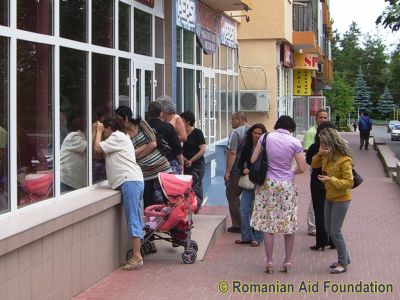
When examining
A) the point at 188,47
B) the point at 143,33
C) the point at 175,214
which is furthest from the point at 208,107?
the point at 175,214

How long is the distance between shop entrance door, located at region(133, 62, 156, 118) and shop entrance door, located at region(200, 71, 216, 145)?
5088 millimetres

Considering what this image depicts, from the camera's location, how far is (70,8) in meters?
7.63

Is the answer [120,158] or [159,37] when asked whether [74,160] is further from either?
[159,37]

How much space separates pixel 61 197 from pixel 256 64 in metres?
17.3

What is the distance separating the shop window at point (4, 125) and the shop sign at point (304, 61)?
26.0 meters

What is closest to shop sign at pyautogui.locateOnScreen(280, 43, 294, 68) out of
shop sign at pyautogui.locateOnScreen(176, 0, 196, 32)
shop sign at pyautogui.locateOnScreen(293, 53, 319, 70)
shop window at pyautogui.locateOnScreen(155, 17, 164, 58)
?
shop sign at pyautogui.locateOnScreen(293, 53, 319, 70)

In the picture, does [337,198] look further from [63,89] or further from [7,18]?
[7,18]

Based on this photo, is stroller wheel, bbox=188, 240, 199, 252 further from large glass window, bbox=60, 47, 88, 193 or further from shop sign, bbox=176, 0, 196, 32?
shop sign, bbox=176, 0, 196, 32

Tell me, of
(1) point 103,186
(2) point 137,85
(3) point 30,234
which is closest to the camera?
(3) point 30,234

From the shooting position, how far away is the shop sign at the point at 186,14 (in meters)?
12.7

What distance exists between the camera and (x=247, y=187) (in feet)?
31.5

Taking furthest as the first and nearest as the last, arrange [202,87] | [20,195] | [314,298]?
1. [202,87]
2. [314,298]
3. [20,195]

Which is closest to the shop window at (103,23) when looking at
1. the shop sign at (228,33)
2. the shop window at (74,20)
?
the shop window at (74,20)

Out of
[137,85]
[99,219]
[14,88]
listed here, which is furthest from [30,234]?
[137,85]
